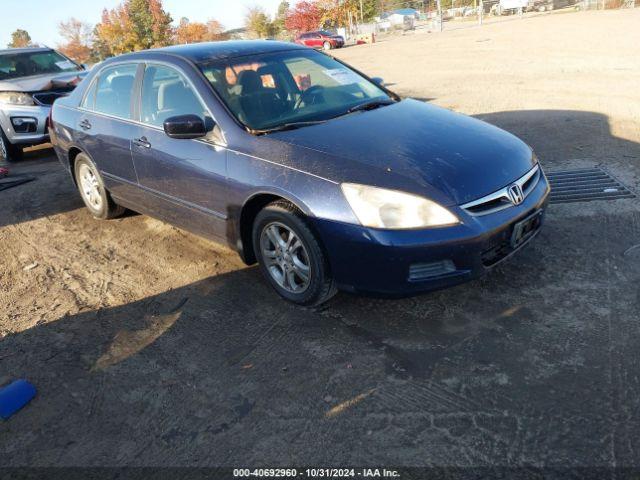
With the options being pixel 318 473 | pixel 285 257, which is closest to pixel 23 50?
pixel 285 257

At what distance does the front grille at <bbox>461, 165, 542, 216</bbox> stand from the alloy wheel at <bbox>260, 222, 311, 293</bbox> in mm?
1036

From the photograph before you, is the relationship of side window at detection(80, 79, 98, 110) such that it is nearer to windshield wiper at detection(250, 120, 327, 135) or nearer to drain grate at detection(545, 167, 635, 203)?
windshield wiper at detection(250, 120, 327, 135)

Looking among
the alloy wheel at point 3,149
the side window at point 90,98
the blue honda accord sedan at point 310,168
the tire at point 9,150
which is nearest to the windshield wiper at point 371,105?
the blue honda accord sedan at point 310,168

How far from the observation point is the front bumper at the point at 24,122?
8469 mm

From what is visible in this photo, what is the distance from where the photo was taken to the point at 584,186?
16.8ft

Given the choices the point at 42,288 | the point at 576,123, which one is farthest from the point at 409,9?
the point at 42,288

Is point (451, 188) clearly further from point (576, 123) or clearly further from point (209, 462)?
point (576, 123)

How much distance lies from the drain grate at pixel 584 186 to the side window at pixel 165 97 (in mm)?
3194

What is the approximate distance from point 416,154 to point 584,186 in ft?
8.61

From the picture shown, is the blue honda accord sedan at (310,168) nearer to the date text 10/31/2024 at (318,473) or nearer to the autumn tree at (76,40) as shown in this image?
the date text 10/31/2024 at (318,473)

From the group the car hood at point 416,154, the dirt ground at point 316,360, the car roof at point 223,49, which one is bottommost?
the dirt ground at point 316,360

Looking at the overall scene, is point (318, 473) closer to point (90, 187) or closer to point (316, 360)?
point (316, 360)

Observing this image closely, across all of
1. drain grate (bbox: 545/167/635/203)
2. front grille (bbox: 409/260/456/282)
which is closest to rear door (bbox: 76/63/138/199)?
front grille (bbox: 409/260/456/282)

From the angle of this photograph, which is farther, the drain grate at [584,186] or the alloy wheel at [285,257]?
the drain grate at [584,186]
